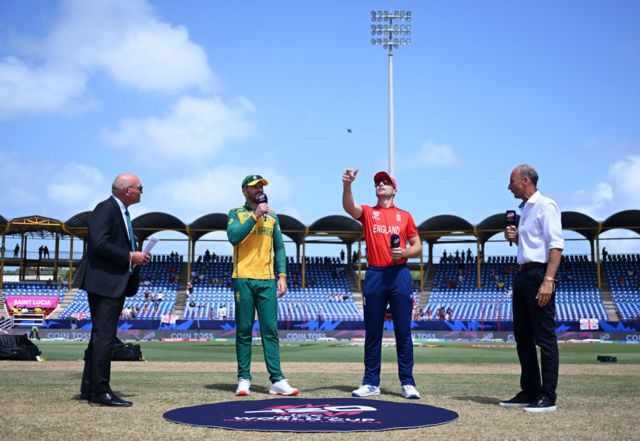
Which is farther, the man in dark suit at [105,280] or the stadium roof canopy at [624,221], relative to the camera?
the stadium roof canopy at [624,221]

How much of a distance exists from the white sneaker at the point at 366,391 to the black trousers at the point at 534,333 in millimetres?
1551

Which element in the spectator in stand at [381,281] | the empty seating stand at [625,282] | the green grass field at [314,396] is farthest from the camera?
the empty seating stand at [625,282]

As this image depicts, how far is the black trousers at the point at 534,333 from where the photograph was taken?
6.65m

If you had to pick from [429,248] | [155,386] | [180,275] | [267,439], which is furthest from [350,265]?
[267,439]

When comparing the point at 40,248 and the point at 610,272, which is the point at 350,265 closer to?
the point at 610,272

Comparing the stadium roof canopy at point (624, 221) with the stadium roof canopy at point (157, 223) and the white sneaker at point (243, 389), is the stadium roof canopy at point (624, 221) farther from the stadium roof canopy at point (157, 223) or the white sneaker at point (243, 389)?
the white sneaker at point (243, 389)

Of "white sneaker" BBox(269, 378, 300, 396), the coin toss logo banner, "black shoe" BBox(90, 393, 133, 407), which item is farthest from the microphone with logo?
"black shoe" BBox(90, 393, 133, 407)

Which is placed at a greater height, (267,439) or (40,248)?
(40,248)

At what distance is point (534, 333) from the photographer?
22.6ft

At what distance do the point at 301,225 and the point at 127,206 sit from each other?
4143 centimetres

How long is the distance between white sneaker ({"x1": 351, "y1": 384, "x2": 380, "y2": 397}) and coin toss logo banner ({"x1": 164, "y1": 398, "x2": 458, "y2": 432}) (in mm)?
468

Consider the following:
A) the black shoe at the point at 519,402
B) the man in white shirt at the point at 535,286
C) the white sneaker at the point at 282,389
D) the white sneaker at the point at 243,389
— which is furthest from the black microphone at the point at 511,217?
the white sneaker at the point at 243,389

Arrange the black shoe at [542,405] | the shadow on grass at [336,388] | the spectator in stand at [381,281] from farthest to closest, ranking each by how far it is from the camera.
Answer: the shadow on grass at [336,388]
the spectator in stand at [381,281]
the black shoe at [542,405]

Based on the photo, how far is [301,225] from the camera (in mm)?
48625
